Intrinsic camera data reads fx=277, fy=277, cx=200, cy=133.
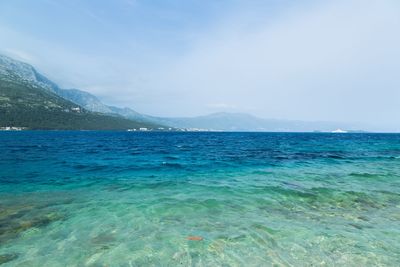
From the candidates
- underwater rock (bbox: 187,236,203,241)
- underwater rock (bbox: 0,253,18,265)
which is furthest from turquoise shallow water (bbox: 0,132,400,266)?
underwater rock (bbox: 187,236,203,241)

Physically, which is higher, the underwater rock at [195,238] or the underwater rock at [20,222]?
the underwater rock at [195,238]

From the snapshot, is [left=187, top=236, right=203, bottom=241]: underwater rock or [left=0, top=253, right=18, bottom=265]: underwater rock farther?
[left=187, top=236, right=203, bottom=241]: underwater rock

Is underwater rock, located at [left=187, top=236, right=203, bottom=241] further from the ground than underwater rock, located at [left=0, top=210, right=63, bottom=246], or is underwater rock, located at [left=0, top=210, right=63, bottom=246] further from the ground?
underwater rock, located at [left=187, top=236, right=203, bottom=241]

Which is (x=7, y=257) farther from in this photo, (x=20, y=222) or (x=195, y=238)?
(x=195, y=238)

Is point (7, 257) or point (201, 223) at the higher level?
point (201, 223)

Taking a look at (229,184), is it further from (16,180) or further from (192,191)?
(16,180)

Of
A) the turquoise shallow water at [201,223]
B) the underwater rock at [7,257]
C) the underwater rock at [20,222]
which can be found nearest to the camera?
the underwater rock at [7,257]

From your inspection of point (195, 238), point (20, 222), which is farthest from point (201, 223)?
point (20, 222)

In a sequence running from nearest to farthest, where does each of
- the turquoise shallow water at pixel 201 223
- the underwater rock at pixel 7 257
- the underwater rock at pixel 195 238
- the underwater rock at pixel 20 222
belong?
the underwater rock at pixel 7 257
the turquoise shallow water at pixel 201 223
the underwater rock at pixel 195 238
the underwater rock at pixel 20 222

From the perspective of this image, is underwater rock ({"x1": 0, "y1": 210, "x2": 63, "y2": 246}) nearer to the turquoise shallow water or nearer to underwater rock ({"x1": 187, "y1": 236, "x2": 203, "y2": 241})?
the turquoise shallow water

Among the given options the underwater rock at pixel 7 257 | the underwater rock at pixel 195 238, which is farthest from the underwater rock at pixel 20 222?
the underwater rock at pixel 195 238

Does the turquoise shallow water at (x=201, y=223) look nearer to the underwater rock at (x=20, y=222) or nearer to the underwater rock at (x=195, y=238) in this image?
the underwater rock at (x=20, y=222)

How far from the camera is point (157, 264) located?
830 centimetres

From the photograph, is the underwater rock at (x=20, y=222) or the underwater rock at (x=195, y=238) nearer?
the underwater rock at (x=195, y=238)
